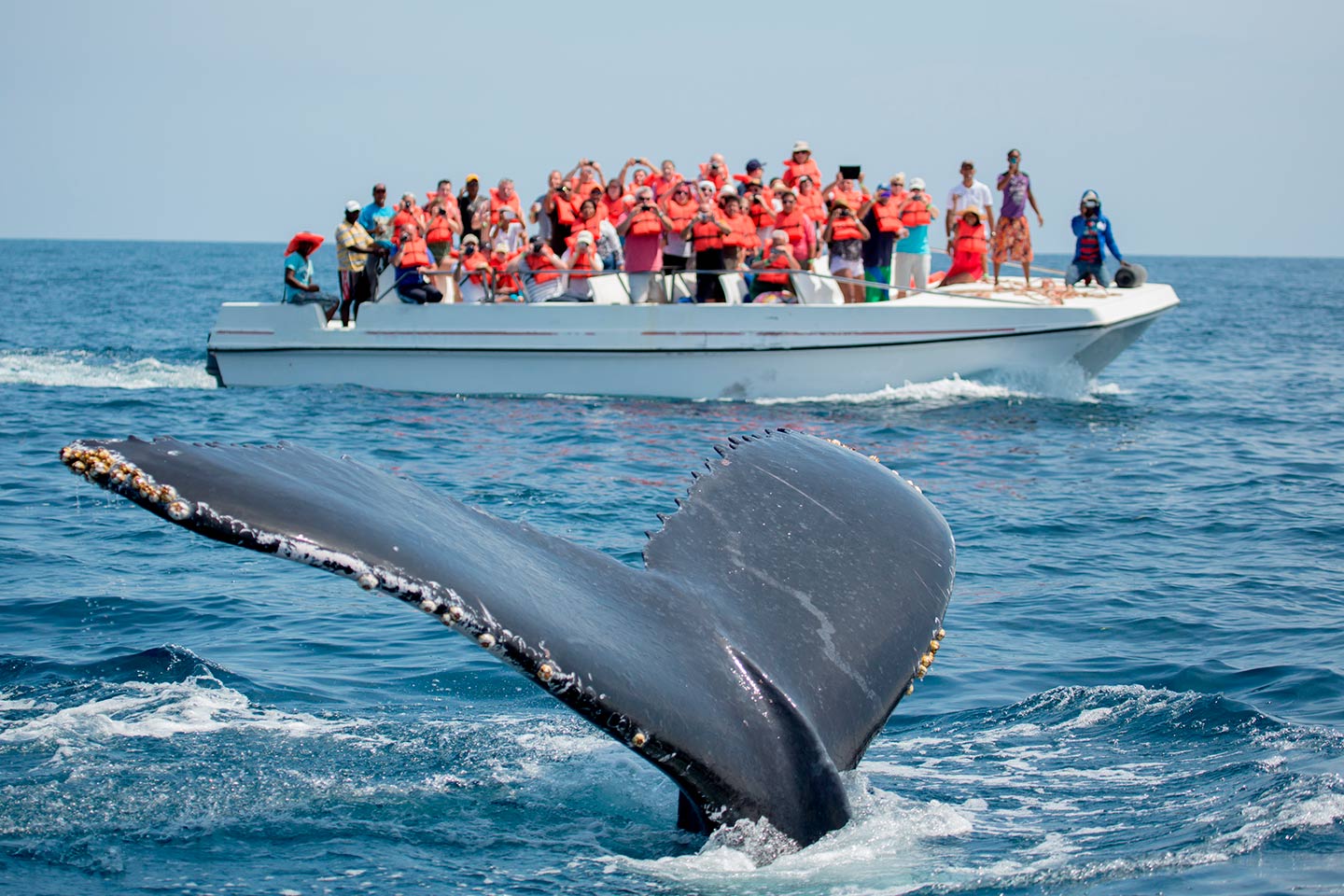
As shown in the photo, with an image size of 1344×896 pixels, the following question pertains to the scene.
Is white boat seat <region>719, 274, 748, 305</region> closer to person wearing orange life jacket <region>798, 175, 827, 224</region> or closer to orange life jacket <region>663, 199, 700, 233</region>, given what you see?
orange life jacket <region>663, 199, 700, 233</region>

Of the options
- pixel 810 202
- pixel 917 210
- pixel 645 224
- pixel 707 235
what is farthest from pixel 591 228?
pixel 917 210

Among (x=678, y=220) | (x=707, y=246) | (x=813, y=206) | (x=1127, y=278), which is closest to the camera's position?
(x=707, y=246)

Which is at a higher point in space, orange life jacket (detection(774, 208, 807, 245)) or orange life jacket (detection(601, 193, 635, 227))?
orange life jacket (detection(601, 193, 635, 227))

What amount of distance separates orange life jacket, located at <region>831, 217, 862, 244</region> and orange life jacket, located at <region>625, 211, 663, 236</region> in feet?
6.59

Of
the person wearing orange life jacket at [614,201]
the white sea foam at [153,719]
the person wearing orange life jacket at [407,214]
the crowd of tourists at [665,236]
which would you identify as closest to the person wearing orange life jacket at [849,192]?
the crowd of tourists at [665,236]

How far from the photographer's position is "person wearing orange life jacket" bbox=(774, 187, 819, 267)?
1748cm

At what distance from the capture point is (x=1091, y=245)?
19.3 m

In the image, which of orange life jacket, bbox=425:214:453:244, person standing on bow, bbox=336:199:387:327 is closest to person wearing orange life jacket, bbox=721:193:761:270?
orange life jacket, bbox=425:214:453:244

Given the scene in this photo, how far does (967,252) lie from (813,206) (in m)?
2.49

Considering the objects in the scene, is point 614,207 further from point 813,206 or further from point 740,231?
point 813,206

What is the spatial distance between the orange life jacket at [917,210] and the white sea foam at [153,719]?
12757mm

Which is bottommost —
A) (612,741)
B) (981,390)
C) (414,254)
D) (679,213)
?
(612,741)

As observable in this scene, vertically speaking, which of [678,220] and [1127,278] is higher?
[678,220]

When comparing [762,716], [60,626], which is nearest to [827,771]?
[762,716]
